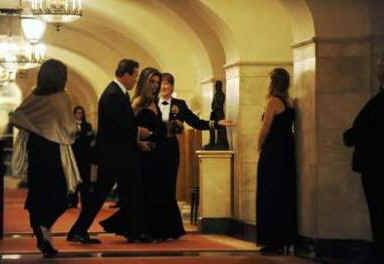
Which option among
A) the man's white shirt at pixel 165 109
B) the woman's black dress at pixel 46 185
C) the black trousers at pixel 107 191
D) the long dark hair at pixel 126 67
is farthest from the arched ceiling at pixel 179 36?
the woman's black dress at pixel 46 185

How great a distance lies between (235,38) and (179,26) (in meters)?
3.06

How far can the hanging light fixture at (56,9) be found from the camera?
1315cm

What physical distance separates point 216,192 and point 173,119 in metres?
1.49

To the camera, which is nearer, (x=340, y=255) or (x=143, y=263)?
(x=143, y=263)

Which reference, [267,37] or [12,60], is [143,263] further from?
[12,60]

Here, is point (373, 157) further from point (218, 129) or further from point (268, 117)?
point (218, 129)

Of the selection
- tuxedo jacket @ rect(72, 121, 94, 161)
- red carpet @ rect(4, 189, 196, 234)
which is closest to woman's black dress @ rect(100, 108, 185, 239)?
red carpet @ rect(4, 189, 196, 234)

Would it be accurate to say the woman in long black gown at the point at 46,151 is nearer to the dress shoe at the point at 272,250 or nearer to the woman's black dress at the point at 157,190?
the dress shoe at the point at 272,250

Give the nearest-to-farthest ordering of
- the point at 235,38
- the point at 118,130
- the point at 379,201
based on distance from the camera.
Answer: the point at 379,201 < the point at 118,130 < the point at 235,38

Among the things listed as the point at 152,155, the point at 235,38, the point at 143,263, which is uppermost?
the point at 235,38

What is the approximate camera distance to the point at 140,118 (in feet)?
40.2

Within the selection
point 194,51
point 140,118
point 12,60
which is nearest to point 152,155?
point 140,118

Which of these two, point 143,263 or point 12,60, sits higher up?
point 12,60

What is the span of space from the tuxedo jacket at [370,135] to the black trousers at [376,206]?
0.32ft
